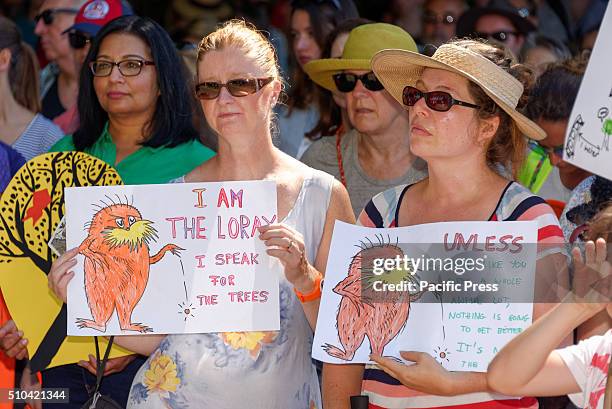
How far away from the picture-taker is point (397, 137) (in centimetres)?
484

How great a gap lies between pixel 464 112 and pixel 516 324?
67 cm

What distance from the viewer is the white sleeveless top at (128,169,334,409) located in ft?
11.8

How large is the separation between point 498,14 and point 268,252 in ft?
11.4

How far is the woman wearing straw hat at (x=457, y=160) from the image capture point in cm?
338

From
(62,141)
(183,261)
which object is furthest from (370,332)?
(62,141)

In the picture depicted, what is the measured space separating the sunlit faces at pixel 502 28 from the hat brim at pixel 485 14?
20mm

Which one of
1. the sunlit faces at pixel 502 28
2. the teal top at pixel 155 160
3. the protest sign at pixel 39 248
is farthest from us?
the sunlit faces at pixel 502 28

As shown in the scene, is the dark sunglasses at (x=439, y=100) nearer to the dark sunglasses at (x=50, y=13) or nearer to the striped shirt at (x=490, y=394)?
the striped shirt at (x=490, y=394)

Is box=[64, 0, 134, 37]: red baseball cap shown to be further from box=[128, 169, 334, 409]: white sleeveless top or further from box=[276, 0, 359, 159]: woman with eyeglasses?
box=[128, 169, 334, 409]: white sleeveless top

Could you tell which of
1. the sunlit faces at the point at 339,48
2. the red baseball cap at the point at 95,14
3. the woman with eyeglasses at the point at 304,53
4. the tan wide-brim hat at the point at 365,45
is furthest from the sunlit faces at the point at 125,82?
the woman with eyeglasses at the point at 304,53

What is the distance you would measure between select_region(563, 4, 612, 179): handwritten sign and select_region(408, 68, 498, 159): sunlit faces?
15.0 inches

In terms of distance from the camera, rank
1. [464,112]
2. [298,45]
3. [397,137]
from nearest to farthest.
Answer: [464,112] < [397,137] < [298,45]

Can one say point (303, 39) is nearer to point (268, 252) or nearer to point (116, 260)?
point (116, 260)

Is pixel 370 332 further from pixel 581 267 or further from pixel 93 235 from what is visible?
pixel 93 235
